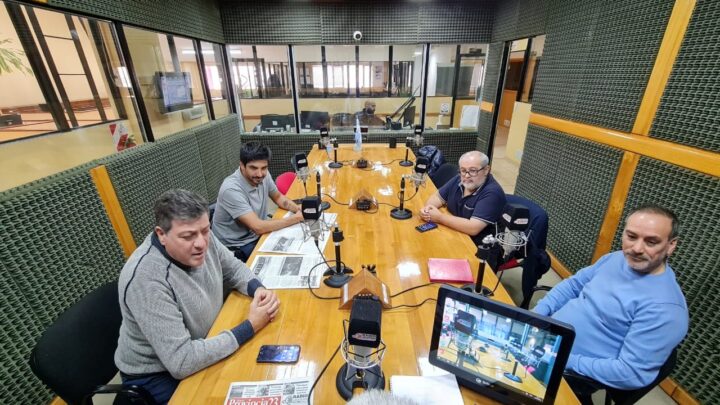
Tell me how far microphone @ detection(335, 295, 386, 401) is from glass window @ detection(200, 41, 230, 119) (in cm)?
485

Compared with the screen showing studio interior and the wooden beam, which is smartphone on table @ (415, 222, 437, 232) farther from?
the wooden beam

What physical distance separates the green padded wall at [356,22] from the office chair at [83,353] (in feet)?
16.1

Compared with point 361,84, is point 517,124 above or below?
below

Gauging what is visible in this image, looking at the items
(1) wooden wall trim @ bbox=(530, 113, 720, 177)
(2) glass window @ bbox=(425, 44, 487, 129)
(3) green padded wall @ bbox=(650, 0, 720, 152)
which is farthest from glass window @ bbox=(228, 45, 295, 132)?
(3) green padded wall @ bbox=(650, 0, 720, 152)

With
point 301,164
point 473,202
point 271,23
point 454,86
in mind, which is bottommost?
point 473,202

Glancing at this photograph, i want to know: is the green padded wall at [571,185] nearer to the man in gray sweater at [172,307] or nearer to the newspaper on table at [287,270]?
the newspaper on table at [287,270]

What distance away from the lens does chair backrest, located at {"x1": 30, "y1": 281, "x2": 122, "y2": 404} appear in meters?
1.18

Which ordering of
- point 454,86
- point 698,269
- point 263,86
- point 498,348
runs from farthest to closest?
point 263,86 → point 454,86 → point 698,269 → point 498,348

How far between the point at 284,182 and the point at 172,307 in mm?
2159

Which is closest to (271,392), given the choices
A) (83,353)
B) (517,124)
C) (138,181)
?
(83,353)

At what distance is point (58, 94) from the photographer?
2.66 m

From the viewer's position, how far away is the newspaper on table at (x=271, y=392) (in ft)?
3.38

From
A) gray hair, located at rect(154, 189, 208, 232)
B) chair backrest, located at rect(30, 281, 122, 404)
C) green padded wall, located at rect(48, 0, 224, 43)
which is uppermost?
green padded wall, located at rect(48, 0, 224, 43)

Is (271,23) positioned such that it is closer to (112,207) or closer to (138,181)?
(138,181)
